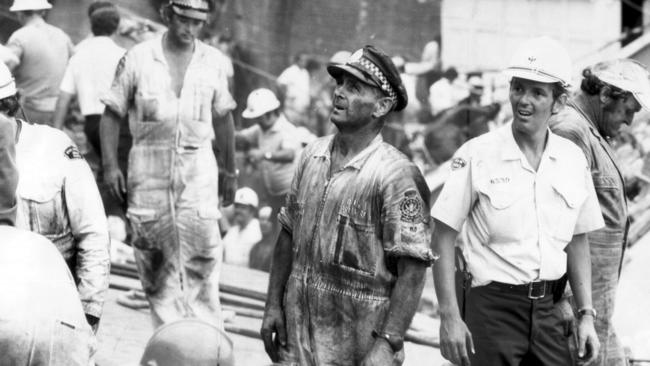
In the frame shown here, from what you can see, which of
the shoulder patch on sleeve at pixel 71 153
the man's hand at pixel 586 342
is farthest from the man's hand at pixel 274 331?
the man's hand at pixel 586 342

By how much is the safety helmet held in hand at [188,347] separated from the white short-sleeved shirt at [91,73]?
3.26 m

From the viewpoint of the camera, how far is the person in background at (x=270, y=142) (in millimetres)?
10805

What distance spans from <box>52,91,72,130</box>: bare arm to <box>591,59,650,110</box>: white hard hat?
3.84m

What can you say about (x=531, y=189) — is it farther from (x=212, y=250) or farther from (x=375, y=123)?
(x=212, y=250)

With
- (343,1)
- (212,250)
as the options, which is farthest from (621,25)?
(212,250)

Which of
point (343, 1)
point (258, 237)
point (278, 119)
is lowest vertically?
point (258, 237)

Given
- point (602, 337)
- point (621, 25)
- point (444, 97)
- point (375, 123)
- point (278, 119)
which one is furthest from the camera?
point (621, 25)

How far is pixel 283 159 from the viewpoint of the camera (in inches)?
436

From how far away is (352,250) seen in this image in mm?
6480

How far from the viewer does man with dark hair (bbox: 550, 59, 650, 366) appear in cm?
777

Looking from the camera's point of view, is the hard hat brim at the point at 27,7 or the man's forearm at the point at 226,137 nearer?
the man's forearm at the point at 226,137

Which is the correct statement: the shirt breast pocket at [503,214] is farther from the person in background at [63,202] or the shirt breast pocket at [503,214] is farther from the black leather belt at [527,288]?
the person in background at [63,202]

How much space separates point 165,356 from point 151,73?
111 inches

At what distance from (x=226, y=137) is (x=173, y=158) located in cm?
53
